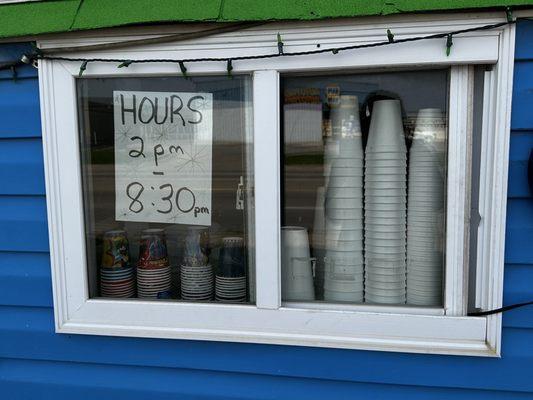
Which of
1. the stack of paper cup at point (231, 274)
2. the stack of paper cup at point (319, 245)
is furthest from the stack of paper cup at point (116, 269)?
the stack of paper cup at point (319, 245)

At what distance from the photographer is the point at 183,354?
175 centimetres

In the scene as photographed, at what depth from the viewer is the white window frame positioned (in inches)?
57.5

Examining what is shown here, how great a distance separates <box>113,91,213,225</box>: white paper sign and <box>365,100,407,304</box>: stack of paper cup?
60 centimetres

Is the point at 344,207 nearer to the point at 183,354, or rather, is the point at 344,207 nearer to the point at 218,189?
the point at 218,189

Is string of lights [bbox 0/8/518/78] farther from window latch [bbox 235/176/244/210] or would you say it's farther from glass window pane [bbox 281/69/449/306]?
window latch [bbox 235/176/244/210]

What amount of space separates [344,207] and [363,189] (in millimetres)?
95

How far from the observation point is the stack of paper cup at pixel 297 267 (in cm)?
172

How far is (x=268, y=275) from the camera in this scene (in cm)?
163

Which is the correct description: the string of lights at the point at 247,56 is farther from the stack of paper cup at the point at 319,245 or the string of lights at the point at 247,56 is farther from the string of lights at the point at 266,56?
the stack of paper cup at the point at 319,245

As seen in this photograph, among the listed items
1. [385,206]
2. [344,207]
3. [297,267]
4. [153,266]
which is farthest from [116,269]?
[385,206]

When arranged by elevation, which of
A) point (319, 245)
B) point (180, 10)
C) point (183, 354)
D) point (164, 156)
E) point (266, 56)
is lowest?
point (183, 354)

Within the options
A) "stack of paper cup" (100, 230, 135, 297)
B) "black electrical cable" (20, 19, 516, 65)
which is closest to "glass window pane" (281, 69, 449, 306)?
"black electrical cable" (20, 19, 516, 65)

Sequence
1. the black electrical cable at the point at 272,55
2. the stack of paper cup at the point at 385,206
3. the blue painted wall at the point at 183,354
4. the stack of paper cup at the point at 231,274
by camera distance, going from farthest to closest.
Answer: the stack of paper cup at the point at 231,274, the stack of paper cup at the point at 385,206, the blue painted wall at the point at 183,354, the black electrical cable at the point at 272,55

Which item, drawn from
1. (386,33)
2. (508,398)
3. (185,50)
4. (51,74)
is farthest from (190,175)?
(508,398)
